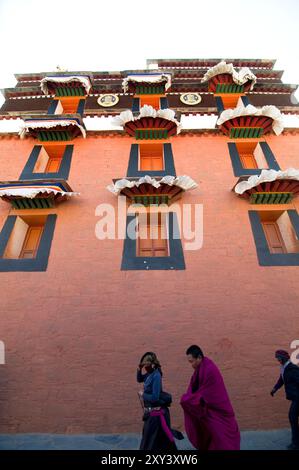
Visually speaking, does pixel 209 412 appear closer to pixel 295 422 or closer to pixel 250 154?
pixel 295 422

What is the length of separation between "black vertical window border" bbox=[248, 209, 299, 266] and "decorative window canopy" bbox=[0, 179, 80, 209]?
5533 millimetres

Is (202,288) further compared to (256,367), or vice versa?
(202,288)

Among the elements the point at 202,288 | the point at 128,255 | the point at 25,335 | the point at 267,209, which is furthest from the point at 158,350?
the point at 267,209

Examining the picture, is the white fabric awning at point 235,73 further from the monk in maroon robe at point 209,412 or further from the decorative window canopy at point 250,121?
the monk in maroon robe at point 209,412

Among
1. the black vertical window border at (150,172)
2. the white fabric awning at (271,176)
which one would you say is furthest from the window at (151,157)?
the white fabric awning at (271,176)

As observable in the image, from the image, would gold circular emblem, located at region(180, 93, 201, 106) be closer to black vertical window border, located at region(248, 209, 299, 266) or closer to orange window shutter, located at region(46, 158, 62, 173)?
orange window shutter, located at region(46, 158, 62, 173)

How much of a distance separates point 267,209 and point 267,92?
765 centimetres

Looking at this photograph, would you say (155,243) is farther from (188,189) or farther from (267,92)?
(267,92)

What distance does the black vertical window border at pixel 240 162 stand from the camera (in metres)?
9.73

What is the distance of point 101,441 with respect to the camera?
5207 mm

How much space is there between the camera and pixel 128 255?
782 cm

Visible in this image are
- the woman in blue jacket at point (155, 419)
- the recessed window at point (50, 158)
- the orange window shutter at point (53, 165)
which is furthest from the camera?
the orange window shutter at point (53, 165)

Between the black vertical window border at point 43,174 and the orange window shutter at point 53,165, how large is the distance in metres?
0.53

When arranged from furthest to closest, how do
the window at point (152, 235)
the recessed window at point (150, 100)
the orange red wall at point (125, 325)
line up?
the recessed window at point (150, 100)
the window at point (152, 235)
the orange red wall at point (125, 325)
